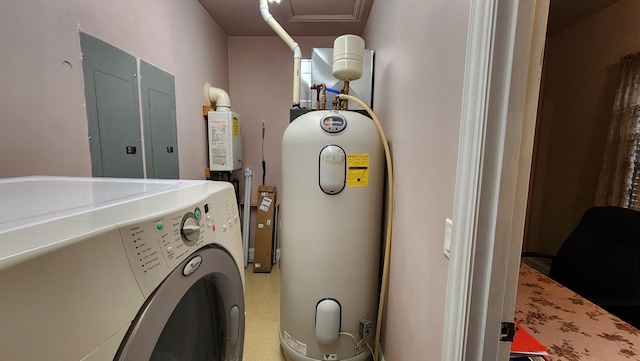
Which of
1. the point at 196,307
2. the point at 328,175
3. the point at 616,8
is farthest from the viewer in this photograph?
the point at 616,8

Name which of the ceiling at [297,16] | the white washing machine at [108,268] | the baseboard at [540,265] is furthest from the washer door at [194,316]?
the baseboard at [540,265]

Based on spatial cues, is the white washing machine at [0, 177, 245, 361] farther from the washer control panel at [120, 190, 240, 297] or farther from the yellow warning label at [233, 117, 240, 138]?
the yellow warning label at [233, 117, 240, 138]

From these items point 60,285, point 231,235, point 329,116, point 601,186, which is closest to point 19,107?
point 231,235

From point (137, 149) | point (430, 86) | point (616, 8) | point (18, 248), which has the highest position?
point (616, 8)

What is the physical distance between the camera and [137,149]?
1.43m

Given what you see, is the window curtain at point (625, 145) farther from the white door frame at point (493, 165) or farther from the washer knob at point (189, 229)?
the washer knob at point (189, 229)

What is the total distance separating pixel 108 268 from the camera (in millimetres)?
355

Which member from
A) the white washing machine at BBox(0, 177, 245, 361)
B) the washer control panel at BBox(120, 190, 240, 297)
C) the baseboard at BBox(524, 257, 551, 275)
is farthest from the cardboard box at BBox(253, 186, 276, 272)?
the baseboard at BBox(524, 257, 551, 275)

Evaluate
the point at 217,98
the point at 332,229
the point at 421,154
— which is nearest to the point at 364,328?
the point at 332,229

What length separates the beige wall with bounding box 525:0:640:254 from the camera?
2127mm

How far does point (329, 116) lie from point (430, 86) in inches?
20.9

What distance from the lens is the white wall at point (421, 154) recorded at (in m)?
0.77

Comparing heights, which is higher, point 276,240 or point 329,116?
point 329,116

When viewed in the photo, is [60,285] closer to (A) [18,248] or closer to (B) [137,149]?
(A) [18,248]
